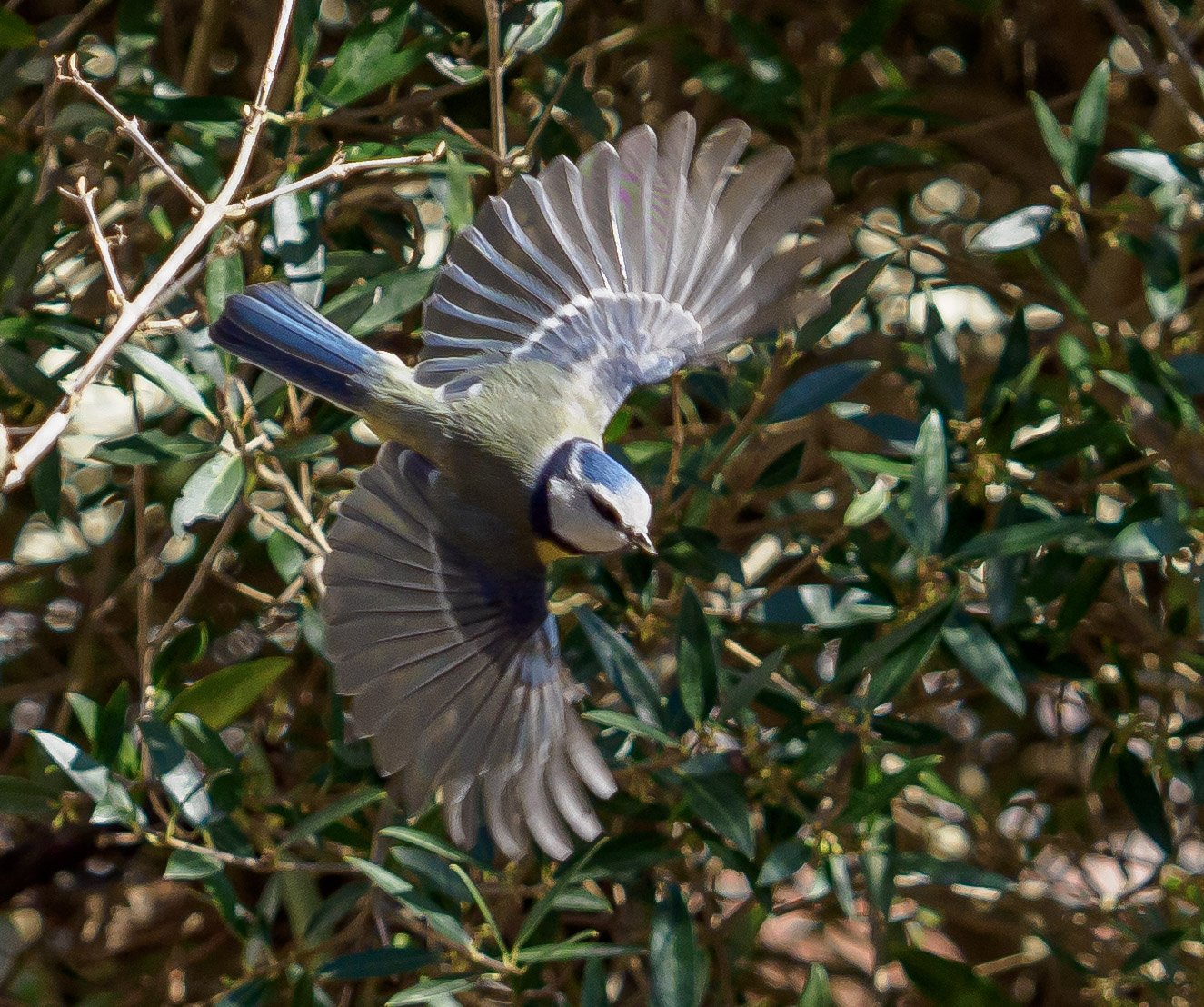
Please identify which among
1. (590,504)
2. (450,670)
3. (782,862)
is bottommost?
(782,862)

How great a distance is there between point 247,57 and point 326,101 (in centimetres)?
101

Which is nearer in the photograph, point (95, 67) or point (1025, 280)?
point (95, 67)

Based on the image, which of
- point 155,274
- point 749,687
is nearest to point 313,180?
point 155,274

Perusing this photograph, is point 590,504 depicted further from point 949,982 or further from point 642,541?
→ point 949,982

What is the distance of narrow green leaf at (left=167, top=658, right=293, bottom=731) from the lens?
1872 mm

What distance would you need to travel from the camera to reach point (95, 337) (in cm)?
186

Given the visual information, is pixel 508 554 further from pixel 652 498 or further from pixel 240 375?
pixel 240 375

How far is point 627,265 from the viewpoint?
Result: 1.97 m

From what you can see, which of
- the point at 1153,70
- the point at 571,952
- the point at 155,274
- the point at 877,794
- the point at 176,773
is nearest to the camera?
the point at 155,274

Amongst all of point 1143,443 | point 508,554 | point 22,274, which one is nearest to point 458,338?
point 508,554

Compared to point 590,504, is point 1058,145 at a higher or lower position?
higher

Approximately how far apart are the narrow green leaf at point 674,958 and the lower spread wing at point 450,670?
0.15 m

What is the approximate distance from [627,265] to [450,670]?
59cm

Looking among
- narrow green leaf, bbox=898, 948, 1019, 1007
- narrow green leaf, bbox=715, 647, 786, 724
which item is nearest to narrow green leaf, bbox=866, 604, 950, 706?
narrow green leaf, bbox=715, 647, 786, 724
